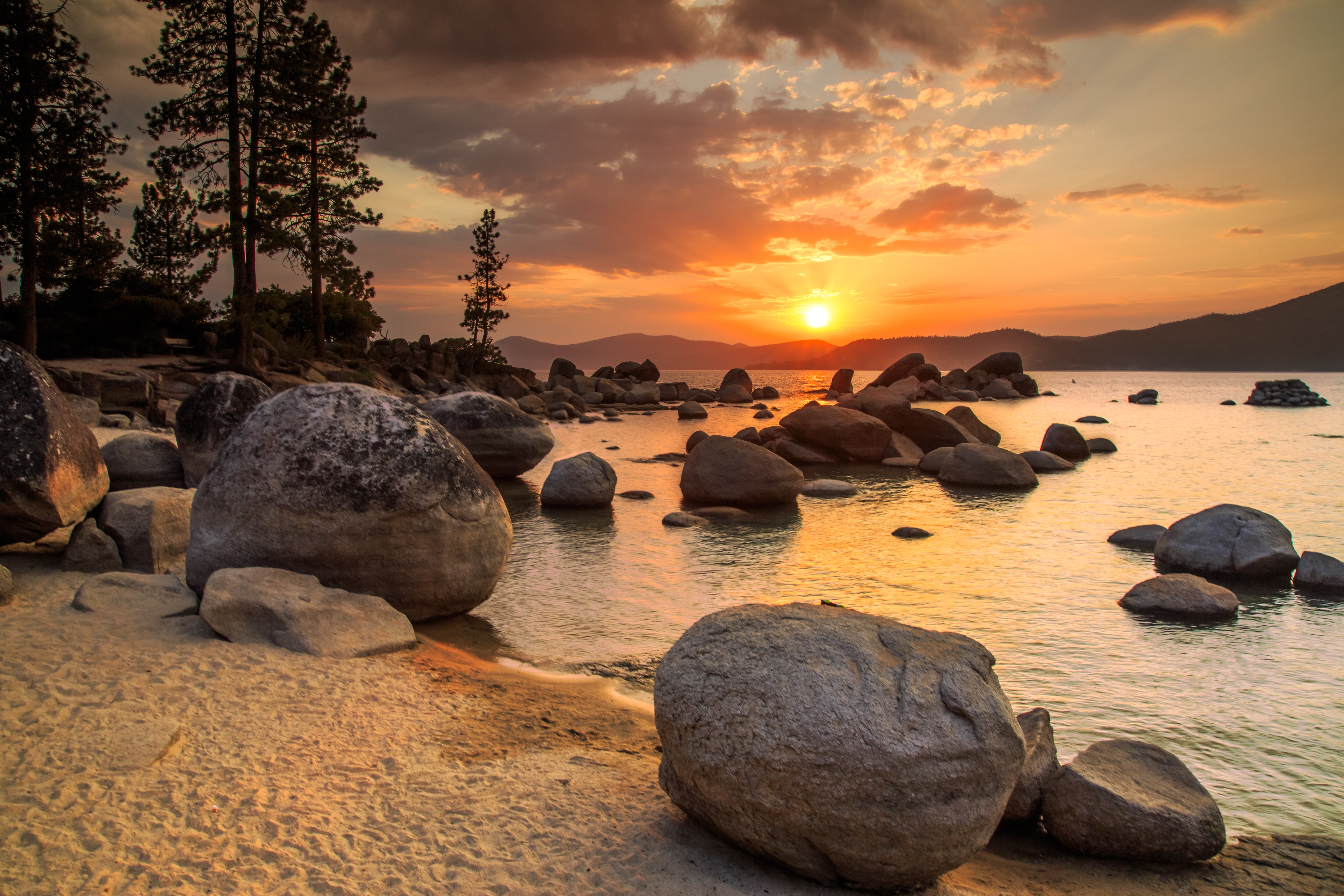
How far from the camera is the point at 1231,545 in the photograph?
10312 mm

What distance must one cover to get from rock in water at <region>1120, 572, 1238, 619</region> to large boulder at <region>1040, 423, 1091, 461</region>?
1488 centimetres

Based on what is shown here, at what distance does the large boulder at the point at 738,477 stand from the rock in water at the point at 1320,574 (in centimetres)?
843

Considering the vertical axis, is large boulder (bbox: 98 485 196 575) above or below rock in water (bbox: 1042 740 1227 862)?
above

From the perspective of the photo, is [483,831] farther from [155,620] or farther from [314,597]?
[155,620]

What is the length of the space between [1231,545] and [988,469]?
8.12 m

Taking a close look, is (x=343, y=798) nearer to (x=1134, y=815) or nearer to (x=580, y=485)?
(x=1134, y=815)

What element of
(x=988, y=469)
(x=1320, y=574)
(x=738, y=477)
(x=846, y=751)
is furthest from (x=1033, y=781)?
(x=988, y=469)

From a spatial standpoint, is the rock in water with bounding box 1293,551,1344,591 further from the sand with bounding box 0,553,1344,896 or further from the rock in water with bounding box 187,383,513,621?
the rock in water with bounding box 187,383,513,621

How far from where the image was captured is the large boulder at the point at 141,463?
1082 centimetres

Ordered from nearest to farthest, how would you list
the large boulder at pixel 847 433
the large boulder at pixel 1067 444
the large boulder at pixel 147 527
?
the large boulder at pixel 147 527 < the large boulder at pixel 847 433 < the large boulder at pixel 1067 444

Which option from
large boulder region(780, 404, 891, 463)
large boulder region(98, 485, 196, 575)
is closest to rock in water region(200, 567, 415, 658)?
large boulder region(98, 485, 196, 575)

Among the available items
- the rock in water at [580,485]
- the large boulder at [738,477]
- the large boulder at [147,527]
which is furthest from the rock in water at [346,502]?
the large boulder at [738,477]

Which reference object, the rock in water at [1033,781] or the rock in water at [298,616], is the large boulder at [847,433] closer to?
the rock in water at [298,616]

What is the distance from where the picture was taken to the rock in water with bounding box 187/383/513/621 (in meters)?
6.88
